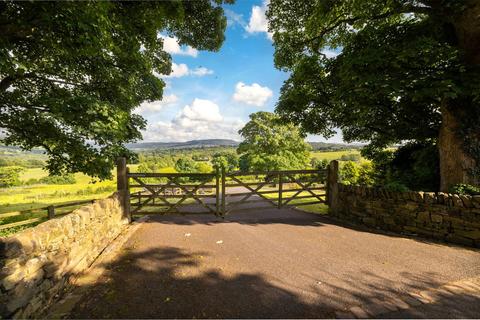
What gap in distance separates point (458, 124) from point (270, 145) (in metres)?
24.9

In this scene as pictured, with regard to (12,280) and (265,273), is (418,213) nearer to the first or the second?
(265,273)

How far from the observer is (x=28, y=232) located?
9.91 ft

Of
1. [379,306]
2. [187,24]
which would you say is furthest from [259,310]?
[187,24]

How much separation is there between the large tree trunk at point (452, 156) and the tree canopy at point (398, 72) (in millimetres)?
24

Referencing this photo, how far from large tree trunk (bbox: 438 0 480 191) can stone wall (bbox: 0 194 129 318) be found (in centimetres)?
1030

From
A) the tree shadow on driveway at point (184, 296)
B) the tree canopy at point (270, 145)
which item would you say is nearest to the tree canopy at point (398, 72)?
the tree shadow on driveway at point (184, 296)

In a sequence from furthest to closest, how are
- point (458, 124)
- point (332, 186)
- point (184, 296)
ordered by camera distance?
point (332, 186) → point (458, 124) → point (184, 296)

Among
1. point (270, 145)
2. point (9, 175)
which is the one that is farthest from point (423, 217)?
point (9, 175)

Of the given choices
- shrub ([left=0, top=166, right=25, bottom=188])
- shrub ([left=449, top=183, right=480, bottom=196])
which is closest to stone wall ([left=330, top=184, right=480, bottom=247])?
shrub ([left=449, top=183, right=480, bottom=196])

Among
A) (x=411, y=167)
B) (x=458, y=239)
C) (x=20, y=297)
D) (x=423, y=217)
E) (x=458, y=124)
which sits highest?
(x=458, y=124)

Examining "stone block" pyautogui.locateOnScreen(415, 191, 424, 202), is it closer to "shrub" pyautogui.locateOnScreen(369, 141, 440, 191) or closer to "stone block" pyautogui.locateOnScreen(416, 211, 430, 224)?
"stone block" pyautogui.locateOnScreen(416, 211, 430, 224)

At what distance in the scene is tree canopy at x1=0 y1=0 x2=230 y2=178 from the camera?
16.0ft

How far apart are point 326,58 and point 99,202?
10.2 metres

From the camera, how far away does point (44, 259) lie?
10.6 feet
